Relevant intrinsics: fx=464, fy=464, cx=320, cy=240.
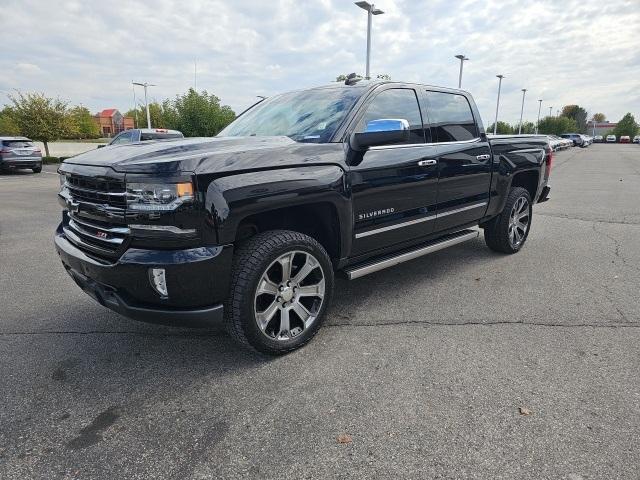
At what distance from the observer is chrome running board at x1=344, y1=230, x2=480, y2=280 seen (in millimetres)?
3633

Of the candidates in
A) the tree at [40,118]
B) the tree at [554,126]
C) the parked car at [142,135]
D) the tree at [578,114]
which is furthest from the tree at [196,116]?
the tree at [578,114]

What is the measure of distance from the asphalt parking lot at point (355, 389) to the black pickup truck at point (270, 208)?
46 centimetres

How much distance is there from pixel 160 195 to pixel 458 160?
296 cm

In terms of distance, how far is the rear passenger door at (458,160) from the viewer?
4336mm

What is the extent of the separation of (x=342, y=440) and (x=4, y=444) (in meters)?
1.71

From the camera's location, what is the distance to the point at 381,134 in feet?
10.6

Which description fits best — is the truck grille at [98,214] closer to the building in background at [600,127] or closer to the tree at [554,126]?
the tree at [554,126]

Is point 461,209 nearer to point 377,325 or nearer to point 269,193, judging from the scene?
point 377,325

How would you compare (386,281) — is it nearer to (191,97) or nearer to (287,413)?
(287,413)

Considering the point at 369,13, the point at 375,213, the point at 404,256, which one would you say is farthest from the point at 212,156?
the point at 369,13

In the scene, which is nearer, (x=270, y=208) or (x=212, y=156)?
(x=212, y=156)

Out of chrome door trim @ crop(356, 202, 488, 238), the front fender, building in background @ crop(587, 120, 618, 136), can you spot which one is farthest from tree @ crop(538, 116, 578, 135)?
the front fender

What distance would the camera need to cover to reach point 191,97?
3675cm

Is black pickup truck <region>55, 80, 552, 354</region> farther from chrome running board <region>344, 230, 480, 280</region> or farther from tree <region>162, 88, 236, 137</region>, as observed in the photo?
tree <region>162, 88, 236, 137</region>
